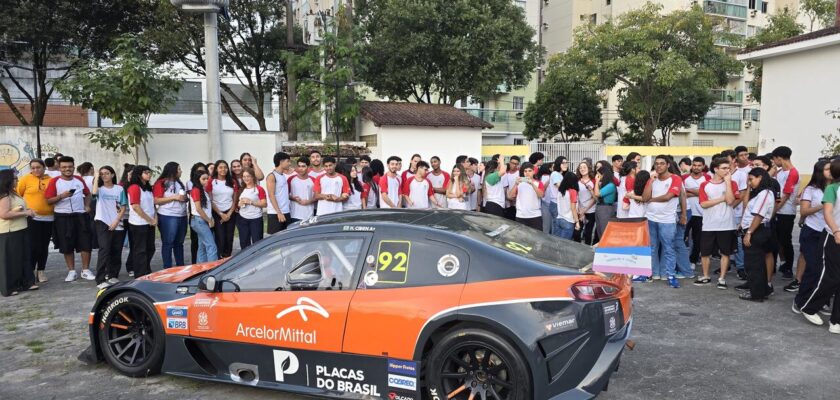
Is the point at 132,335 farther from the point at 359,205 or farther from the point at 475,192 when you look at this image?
the point at 475,192

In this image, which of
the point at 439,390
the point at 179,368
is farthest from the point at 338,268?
the point at 179,368

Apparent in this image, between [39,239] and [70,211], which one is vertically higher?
[70,211]

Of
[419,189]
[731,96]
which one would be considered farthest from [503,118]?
[419,189]

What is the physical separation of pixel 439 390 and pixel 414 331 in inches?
16.7

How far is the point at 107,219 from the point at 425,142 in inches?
585

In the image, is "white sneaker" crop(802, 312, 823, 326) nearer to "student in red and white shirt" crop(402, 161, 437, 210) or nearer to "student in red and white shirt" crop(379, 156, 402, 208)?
"student in red and white shirt" crop(402, 161, 437, 210)

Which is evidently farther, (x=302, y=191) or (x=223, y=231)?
(x=223, y=231)

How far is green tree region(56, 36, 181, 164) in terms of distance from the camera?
16.5m

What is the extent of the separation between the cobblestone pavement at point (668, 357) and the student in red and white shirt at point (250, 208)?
2.19m

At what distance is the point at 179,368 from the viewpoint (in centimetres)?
434

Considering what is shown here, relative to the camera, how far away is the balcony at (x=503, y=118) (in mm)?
42844

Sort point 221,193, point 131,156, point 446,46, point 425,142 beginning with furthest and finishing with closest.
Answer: point 446,46 < point 425,142 < point 131,156 < point 221,193

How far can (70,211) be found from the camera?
800 cm

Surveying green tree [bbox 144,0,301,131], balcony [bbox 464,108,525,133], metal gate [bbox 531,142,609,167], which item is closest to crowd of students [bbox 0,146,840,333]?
green tree [bbox 144,0,301,131]
